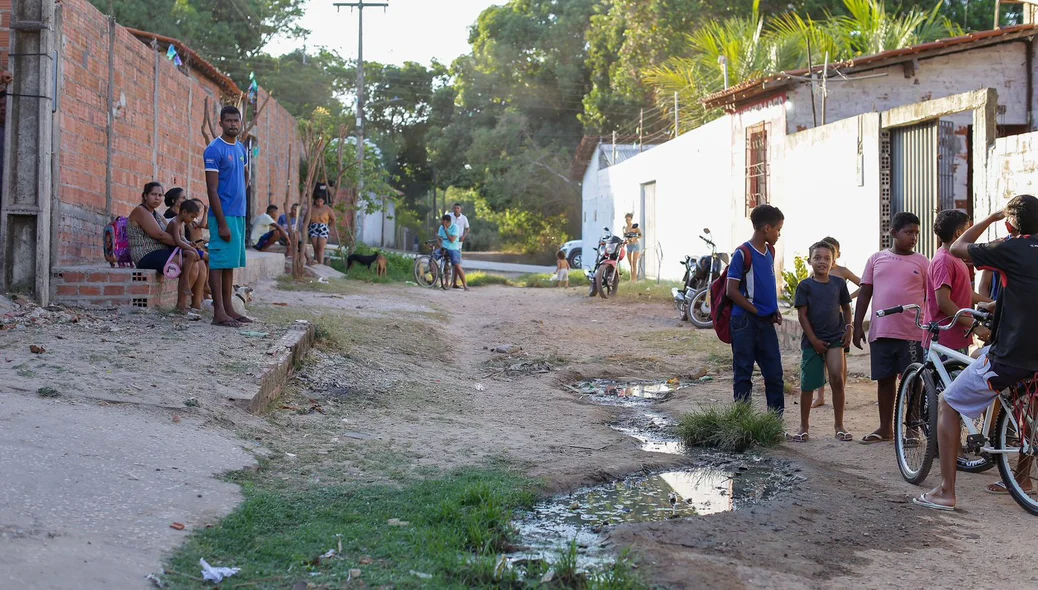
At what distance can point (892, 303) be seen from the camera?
604cm

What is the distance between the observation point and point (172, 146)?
12.2 meters

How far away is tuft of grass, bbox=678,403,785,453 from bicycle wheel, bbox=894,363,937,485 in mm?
774

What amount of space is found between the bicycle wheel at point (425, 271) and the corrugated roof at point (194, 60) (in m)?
4.74

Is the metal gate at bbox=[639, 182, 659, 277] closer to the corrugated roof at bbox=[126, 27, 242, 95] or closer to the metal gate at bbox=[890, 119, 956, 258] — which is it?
the corrugated roof at bbox=[126, 27, 242, 95]

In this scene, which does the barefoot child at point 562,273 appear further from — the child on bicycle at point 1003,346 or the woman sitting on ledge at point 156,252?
the child on bicycle at point 1003,346

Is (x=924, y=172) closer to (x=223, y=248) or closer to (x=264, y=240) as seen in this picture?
(x=223, y=248)

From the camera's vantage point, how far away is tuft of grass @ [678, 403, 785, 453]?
18.9 feet

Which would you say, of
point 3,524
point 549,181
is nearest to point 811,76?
point 3,524

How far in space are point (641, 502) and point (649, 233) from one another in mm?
18017

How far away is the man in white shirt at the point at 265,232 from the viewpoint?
16.9 metres

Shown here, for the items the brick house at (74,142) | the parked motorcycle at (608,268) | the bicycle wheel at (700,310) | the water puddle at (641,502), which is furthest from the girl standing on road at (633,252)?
the water puddle at (641,502)

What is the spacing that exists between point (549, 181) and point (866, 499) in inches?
1307

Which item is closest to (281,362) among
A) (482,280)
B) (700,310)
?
(700,310)

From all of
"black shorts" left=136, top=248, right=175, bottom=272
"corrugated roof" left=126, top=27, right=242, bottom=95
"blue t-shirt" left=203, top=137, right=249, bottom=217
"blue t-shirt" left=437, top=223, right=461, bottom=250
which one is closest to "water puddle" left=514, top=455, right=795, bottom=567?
"blue t-shirt" left=203, top=137, right=249, bottom=217
